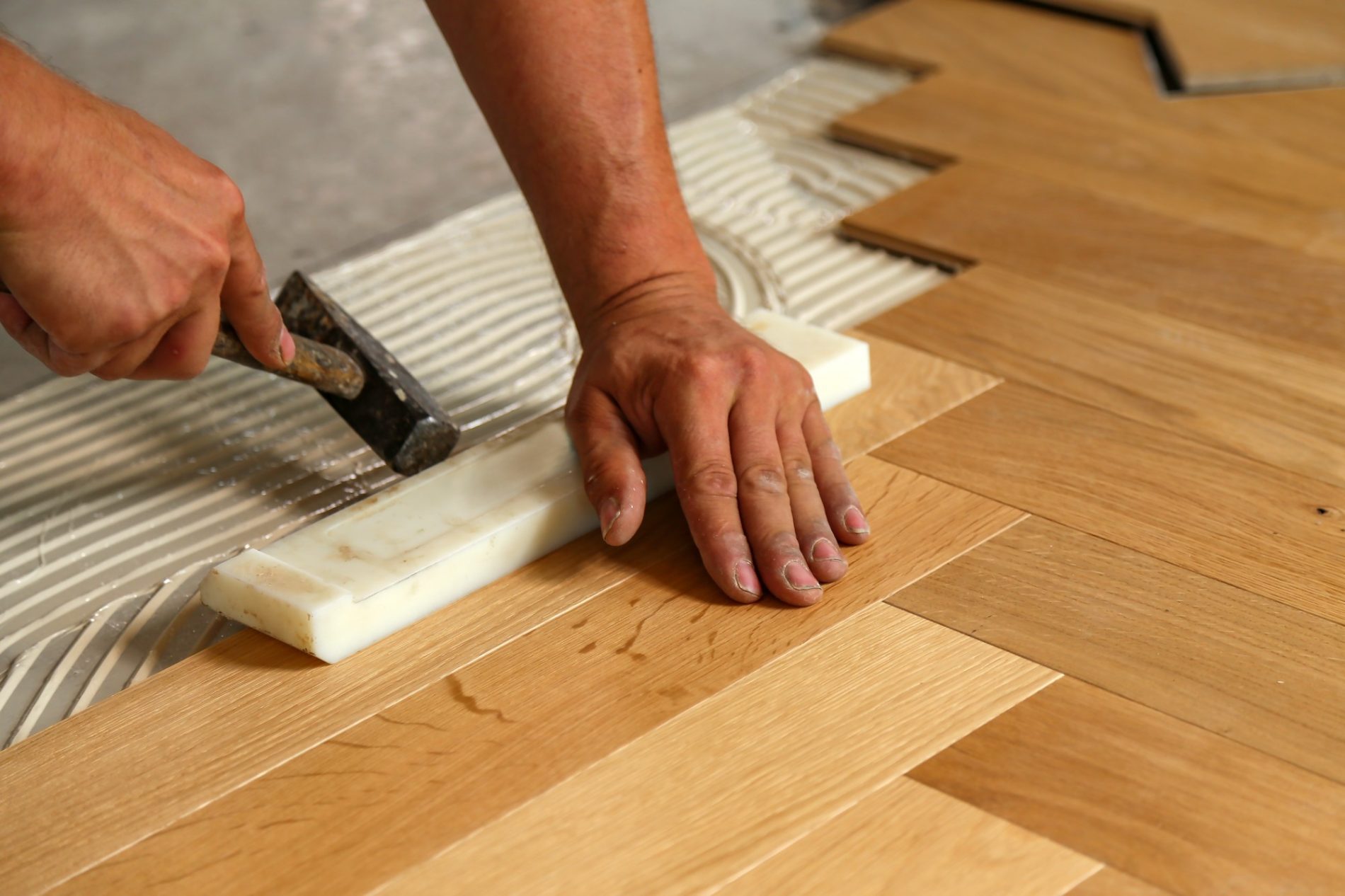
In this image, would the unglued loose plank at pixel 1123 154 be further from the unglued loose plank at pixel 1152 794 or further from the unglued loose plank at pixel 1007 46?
the unglued loose plank at pixel 1152 794

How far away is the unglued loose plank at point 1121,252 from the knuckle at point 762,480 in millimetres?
628

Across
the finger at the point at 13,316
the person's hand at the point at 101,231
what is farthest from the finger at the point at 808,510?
the finger at the point at 13,316

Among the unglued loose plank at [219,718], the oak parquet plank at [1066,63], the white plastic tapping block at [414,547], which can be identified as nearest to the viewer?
the unglued loose plank at [219,718]

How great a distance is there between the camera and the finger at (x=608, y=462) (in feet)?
3.86

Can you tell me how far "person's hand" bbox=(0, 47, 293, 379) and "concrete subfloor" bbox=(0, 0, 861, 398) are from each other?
0.78 meters

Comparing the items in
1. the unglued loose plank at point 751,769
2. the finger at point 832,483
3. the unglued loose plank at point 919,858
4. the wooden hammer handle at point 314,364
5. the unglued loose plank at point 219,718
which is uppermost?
the wooden hammer handle at point 314,364

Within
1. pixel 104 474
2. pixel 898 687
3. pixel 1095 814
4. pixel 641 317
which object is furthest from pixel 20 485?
pixel 1095 814

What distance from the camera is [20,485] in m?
1.46

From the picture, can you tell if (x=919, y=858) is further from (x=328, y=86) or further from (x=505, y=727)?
(x=328, y=86)

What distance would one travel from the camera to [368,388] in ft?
4.43

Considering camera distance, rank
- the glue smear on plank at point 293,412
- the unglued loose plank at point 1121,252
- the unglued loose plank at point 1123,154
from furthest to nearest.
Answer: the unglued loose plank at point 1123,154
the unglued loose plank at point 1121,252
the glue smear on plank at point 293,412

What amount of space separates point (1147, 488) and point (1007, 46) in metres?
1.40

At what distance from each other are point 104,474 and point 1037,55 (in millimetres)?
1721

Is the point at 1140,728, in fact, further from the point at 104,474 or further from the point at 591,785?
the point at 104,474
